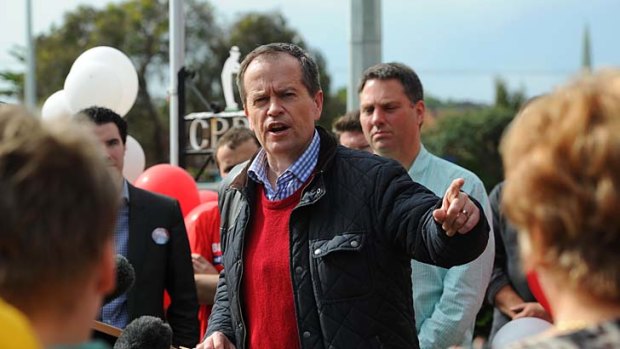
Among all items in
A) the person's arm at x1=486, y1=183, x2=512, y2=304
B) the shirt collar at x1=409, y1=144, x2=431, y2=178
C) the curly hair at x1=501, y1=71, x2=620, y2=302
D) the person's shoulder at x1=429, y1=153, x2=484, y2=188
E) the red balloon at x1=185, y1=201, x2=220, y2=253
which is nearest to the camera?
the curly hair at x1=501, y1=71, x2=620, y2=302

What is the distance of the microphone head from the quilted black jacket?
545mm

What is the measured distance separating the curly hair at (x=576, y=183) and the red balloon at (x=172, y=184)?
6.08 m

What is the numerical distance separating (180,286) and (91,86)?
382 centimetres

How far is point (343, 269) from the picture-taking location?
11.9 feet

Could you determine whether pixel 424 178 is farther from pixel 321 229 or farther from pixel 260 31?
pixel 260 31

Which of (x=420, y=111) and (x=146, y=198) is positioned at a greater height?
(x=420, y=111)

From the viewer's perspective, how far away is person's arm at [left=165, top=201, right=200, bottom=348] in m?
5.23

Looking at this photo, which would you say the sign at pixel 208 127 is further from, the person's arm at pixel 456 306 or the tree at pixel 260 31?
the tree at pixel 260 31

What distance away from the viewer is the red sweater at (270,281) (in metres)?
3.72

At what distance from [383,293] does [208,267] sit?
2.80 metres

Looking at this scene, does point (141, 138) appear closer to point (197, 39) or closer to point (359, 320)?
point (197, 39)

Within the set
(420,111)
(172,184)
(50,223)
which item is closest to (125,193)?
(420,111)

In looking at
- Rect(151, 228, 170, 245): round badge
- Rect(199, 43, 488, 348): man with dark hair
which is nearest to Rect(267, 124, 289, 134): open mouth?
Rect(199, 43, 488, 348): man with dark hair

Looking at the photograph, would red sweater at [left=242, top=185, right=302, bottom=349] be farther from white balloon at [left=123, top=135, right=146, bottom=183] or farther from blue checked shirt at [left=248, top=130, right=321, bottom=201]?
white balloon at [left=123, top=135, right=146, bottom=183]
